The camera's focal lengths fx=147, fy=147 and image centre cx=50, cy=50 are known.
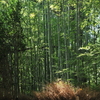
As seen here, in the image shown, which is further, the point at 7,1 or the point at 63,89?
the point at 7,1

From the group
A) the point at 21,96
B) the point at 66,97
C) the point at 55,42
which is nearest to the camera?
the point at 66,97

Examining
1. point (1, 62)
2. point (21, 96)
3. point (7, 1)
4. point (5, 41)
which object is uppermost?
point (7, 1)

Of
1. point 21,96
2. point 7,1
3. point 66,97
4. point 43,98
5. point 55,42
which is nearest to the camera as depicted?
point 66,97

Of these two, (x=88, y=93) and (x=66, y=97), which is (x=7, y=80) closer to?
(x=66, y=97)

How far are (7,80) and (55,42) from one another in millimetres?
3610

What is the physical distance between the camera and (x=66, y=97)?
9.54ft

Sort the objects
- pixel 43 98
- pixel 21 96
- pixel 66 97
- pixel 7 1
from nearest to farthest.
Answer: pixel 66 97
pixel 43 98
pixel 21 96
pixel 7 1

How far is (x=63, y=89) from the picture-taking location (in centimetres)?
299

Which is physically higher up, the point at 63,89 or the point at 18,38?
the point at 18,38

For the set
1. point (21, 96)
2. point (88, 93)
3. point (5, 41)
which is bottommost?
point (21, 96)

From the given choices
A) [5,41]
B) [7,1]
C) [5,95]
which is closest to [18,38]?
[5,41]

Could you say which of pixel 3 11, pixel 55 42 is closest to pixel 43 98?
pixel 3 11

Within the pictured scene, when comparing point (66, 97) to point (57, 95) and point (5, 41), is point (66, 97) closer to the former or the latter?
point (57, 95)

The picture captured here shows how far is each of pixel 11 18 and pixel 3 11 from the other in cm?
28
